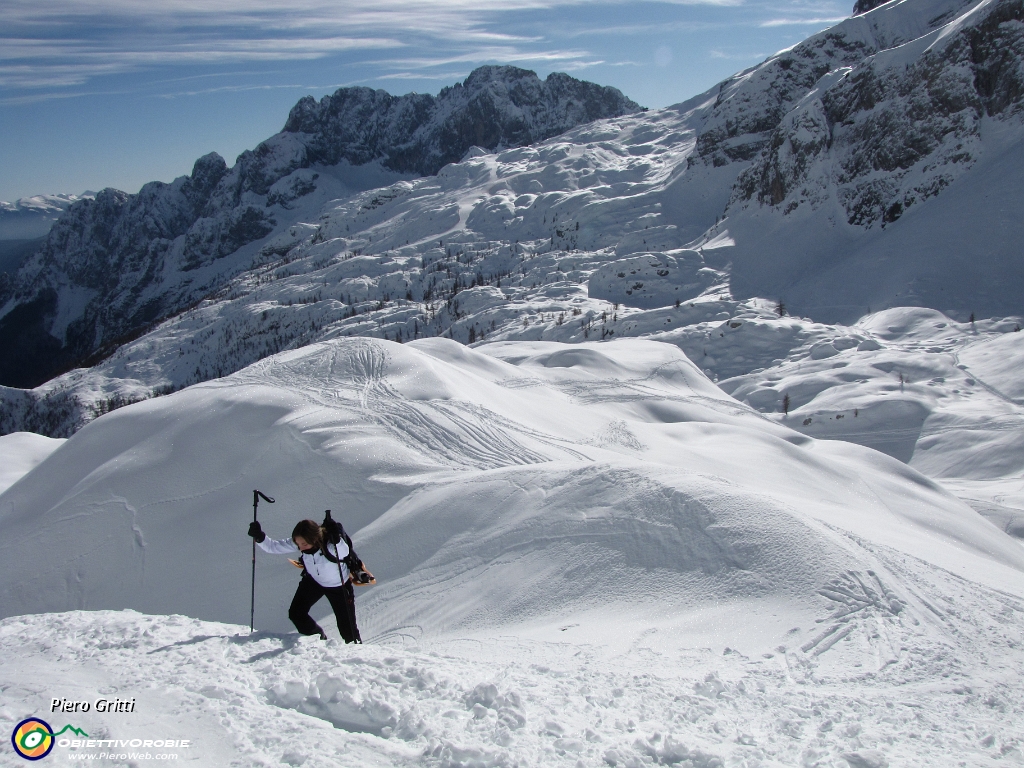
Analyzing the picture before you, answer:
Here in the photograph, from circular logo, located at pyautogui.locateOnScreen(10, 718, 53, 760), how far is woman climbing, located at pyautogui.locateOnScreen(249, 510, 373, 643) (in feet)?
8.16

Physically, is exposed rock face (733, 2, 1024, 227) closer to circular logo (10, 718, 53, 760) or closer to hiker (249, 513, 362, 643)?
hiker (249, 513, 362, 643)

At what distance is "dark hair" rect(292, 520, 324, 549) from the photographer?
6.59 metres

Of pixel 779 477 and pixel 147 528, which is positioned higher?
pixel 147 528

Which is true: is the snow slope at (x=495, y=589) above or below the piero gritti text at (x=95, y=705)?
below

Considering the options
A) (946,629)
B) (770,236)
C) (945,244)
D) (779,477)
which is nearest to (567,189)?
(770,236)

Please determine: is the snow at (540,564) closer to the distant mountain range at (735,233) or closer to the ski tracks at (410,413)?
the ski tracks at (410,413)

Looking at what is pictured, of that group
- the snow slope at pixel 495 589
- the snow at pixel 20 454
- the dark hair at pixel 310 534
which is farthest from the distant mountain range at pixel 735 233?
the dark hair at pixel 310 534

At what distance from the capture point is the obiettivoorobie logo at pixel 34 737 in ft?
13.3

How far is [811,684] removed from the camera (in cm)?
602

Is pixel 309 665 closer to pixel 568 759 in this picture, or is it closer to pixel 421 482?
pixel 568 759

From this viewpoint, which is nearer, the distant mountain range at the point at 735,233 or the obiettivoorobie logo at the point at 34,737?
the obiettivoorobie logo at the point at 34,737

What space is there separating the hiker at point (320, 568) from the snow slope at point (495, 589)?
0.59 meters

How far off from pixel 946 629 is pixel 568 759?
529 cm

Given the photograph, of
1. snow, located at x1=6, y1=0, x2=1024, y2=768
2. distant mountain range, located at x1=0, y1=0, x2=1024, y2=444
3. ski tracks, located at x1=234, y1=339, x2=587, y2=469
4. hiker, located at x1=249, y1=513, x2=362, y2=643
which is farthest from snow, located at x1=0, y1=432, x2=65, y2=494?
distant mountain range, located at x1=0, y1=0, x2=1024, y2=444
